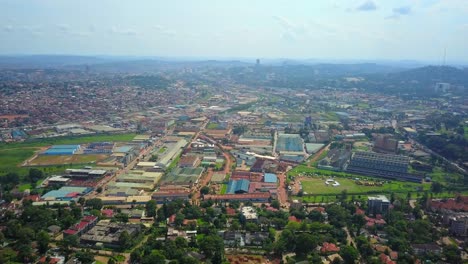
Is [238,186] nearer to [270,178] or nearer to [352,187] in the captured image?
[270,178]

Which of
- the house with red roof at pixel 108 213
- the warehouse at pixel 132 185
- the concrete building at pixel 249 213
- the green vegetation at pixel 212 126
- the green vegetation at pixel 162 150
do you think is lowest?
the house with red roof at pixel 108 213

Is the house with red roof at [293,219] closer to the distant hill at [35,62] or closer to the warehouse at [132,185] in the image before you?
the warehouse at [132,185]

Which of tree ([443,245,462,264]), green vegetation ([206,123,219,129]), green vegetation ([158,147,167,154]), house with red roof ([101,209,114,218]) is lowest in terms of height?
house with red roof ([101,209,114,218])

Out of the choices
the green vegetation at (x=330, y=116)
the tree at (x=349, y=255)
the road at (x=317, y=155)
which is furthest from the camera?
the green vegetation at (x=330, y=116)

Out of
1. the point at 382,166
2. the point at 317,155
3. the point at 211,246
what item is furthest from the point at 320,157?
the point at 211,246

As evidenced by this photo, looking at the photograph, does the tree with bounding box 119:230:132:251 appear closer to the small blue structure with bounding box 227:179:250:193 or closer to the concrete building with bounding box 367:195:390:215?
the small blue structure with bounding box 227:179:250:193

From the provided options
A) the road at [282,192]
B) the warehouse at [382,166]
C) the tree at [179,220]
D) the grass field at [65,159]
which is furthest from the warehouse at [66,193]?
the warehouse at [382,166]

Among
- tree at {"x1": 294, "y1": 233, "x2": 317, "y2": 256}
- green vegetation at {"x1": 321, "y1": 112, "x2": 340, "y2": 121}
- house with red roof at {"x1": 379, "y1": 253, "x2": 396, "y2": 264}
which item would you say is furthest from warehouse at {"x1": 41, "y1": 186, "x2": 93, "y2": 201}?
green vegetation at {"x1": 321, "y1": 112, "x2": 340, "y2": 121}
